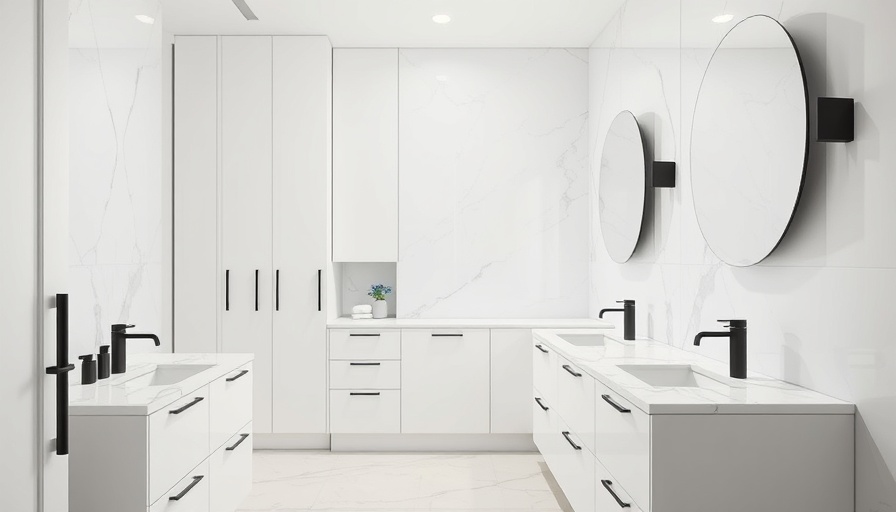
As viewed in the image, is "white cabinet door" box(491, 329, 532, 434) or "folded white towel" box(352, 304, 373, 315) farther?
"folded white towel" box(352, 304, 373, 315)

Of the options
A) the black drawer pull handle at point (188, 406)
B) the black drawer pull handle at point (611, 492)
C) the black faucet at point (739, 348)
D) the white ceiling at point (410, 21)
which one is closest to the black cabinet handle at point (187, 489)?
the black drawer pull handle at point (188, 406)

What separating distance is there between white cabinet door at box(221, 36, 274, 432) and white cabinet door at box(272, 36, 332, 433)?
2.5 inches

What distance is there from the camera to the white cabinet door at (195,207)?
4188 mm

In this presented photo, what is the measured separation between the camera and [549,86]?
14.6 ft

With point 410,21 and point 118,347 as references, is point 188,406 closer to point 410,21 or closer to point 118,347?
point 118,347

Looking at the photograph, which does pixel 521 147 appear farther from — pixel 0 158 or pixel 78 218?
pixel 0 158

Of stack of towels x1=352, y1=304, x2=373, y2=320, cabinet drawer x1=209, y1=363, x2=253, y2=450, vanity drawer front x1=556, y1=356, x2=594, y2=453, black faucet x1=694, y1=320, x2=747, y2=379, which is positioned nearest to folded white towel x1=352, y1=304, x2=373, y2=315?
stack of towels x1=352, y1=304, x2=373, y2=320

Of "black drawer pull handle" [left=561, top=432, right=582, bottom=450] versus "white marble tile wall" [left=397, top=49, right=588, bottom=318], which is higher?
"white marble tile wall" [left=397, top=49, right=588, bottom=318]

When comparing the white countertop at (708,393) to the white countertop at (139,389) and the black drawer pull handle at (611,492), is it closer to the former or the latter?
the black drawer pull handle at (611,492)

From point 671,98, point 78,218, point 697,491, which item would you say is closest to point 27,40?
point 78,218

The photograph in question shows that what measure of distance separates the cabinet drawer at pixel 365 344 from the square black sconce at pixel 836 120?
282cm

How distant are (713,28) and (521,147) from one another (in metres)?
2.04

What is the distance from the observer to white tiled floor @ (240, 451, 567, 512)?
3.27 meters

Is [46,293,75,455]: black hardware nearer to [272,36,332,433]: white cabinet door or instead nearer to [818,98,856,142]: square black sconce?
[818,98,856,142]: square black sconce
